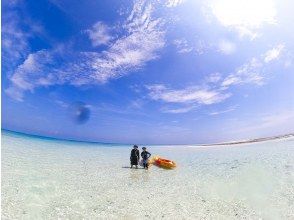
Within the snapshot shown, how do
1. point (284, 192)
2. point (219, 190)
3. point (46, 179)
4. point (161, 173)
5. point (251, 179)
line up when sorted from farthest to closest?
point (161, 173) → point (251, 179) → point (46, 179) → point (219, 190) → point (284, 192)

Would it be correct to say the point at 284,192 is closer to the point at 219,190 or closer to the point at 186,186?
the point at 219,190

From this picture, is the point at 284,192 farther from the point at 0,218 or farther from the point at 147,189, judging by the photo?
the point at 0,218

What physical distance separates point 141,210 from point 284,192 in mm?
7494

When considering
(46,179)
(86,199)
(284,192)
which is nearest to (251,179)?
(284,192)

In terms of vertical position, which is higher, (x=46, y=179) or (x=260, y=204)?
(x=46, y=179)

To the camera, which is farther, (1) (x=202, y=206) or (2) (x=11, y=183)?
(2) (x=11, y=183)

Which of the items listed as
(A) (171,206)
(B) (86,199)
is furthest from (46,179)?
(A) (171,206)

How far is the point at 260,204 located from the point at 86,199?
24.6 ft

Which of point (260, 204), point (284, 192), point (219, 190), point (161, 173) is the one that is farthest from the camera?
point (161, 173)

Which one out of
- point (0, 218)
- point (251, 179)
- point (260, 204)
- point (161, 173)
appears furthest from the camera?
point (161, 173)

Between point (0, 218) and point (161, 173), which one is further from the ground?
point (161, 173)

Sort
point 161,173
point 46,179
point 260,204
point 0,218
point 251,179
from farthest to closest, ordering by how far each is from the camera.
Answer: point 161,173
point 251,179
point 46,179
point 260,204
point 0,218

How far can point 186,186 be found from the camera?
1537 cm

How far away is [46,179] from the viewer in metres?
15.8
